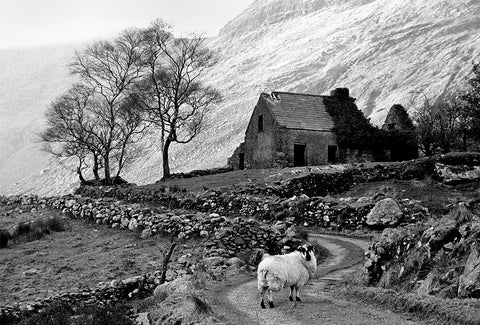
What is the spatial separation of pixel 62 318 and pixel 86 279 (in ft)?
24.2

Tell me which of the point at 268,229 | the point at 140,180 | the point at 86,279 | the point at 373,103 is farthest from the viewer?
the point at 373,103

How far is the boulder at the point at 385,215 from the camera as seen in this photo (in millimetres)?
25266

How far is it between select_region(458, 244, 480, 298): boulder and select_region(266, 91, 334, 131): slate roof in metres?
38.5

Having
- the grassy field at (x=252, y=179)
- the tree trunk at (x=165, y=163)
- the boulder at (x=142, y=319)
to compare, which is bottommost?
the boulder at (x=142, y=319)

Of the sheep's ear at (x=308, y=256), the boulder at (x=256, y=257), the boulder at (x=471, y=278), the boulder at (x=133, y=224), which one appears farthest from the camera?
the boulder at (x=133, y=224)

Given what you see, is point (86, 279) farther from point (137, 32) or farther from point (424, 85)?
point (424, 85)

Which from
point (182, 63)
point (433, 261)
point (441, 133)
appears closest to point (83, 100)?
point (182, 63)

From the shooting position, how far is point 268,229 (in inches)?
894

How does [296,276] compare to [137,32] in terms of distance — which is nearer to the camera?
[296,276]

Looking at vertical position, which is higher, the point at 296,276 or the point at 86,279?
the point at 296,276

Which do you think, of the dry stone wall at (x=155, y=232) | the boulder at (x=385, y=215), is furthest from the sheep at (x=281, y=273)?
the boulder at (x=385, y=215)

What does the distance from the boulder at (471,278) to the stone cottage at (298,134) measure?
37643mm

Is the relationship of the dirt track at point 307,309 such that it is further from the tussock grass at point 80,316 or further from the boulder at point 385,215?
the boulder at point 385,215

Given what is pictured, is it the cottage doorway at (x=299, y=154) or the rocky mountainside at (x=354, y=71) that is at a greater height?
the rocky mountainside at (x=354, y=71)
